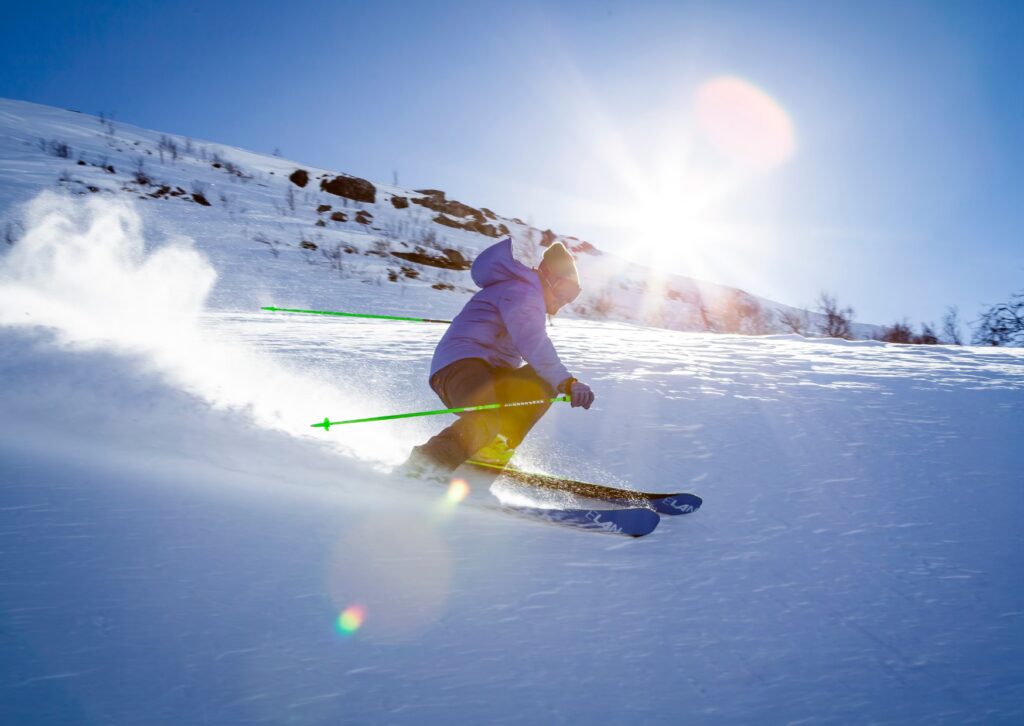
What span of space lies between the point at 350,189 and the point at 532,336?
2243 cm

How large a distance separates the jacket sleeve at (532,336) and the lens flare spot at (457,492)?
595 millimetres

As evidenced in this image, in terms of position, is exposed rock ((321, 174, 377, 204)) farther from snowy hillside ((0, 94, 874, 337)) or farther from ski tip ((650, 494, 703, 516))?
ski tip ((650, 494, 703, 516))

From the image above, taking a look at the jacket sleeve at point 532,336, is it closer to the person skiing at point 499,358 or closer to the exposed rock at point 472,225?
the person skiing at point 499,358

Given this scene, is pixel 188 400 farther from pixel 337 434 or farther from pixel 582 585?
pixel 582 585

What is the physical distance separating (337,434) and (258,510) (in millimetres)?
1196

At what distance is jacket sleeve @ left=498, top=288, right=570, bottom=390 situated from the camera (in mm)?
2805

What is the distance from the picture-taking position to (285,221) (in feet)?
51.7

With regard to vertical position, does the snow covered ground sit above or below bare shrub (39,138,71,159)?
below

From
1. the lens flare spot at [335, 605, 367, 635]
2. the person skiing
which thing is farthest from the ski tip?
the lens flare spot at [335, 605, 367, 635]

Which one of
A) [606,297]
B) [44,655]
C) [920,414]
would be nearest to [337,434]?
[44,655]

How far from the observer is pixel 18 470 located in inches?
78.3

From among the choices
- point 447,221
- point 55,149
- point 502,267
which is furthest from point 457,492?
point 447,221

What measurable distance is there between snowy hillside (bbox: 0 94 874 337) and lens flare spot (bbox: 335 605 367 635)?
7664 mm

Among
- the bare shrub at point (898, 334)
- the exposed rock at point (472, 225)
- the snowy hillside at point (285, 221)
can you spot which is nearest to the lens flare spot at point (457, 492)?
the snowy hillside at point (285, 221)
